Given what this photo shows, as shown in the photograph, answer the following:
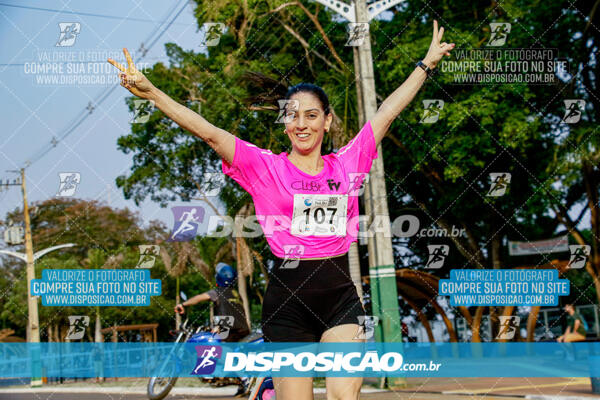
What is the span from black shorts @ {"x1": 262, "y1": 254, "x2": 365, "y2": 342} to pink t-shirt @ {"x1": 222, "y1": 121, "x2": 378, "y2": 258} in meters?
0.09

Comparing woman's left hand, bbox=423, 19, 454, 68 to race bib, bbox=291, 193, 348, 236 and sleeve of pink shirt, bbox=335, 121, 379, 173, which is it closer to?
sleeve of pink shirt, bbox=335, 121, 379, 173

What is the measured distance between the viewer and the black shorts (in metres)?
3.44

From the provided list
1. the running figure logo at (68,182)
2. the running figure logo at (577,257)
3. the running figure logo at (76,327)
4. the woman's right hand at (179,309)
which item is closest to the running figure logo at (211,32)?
the running figure logo at (68,182)

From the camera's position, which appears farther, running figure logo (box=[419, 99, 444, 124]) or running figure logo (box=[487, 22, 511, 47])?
running figure logo (box=[487, 22, 511, 47])

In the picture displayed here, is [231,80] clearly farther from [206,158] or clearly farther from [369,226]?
[369,226]

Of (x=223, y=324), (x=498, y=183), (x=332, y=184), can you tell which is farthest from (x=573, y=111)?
(x=332, y=184)

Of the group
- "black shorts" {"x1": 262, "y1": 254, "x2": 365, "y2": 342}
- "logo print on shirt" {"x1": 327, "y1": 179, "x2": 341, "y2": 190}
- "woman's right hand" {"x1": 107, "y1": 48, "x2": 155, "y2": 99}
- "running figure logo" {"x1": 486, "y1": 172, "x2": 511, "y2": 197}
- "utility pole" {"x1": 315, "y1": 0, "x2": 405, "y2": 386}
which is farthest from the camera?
"running figure logo" {"x1": 486, "y1": 172, "x2": 511, "y2": 197}

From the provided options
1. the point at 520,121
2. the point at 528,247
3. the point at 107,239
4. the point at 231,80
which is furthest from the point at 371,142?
the point at 107,239

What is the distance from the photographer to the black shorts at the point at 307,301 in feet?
11.3

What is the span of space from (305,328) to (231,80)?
14.7 m

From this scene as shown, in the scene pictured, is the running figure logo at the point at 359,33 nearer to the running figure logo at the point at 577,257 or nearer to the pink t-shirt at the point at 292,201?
the running figure logo at the point at 577,257

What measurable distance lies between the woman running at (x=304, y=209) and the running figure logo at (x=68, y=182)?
680cm

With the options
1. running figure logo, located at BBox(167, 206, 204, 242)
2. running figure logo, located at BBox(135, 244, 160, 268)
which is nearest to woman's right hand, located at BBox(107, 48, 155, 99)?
running figure logo, located at BBox(135, 244, 160, 268)

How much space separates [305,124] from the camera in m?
3.71
